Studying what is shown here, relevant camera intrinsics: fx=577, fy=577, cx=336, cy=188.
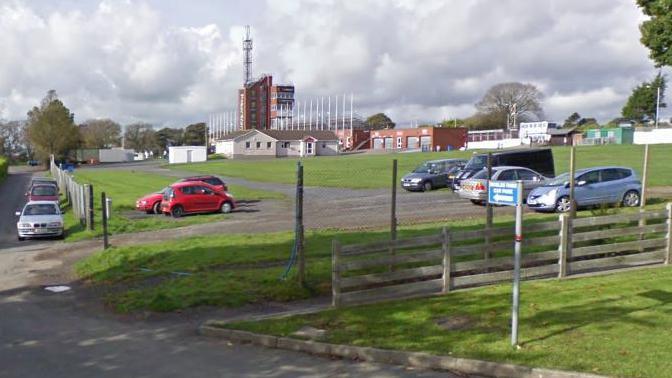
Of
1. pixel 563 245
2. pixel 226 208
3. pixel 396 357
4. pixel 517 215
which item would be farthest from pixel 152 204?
pixel 517 215

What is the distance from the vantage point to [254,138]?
9812 cm

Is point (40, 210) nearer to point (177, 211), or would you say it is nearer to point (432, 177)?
point (177, 211)

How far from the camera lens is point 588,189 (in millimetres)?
19547

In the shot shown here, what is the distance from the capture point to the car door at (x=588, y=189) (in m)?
19.5

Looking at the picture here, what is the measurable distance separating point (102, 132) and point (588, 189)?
13324 cm

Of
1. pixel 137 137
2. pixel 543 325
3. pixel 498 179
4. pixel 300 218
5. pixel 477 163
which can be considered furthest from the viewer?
pixel 137 137

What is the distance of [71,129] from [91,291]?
8428 cm

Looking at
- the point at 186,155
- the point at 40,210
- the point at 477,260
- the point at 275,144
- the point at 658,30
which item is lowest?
the point at 40,210

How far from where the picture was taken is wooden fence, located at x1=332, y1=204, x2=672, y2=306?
8961 mm

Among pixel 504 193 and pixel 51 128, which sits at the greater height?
pixel 51 128

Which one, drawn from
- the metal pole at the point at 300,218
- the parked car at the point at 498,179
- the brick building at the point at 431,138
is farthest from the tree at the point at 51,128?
the metal pole at the point at 300,218

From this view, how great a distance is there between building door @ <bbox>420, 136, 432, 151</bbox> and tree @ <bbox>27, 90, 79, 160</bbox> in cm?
5463

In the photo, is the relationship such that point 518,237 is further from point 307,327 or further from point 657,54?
point 657,54

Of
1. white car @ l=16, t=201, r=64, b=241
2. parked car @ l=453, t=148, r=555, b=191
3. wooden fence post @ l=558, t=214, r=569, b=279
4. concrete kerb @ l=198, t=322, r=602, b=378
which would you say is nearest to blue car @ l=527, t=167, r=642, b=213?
parked car @ l=453, t=148, r=555, b=191
